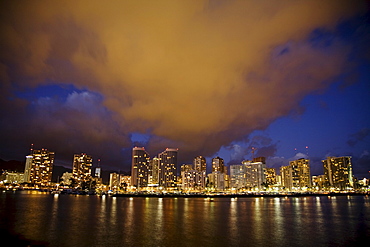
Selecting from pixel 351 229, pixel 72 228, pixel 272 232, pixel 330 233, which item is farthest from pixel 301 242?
pixel 72 228

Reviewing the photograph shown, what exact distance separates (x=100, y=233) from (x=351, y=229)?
40380mm

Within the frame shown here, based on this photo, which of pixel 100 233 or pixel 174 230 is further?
pixel 174 230

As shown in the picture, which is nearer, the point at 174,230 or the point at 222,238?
the point at 222,238

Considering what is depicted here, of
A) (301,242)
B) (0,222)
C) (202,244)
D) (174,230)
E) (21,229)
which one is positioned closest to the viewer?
(202,244)

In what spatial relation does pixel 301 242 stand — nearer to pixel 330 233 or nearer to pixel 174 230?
pixel 330 233

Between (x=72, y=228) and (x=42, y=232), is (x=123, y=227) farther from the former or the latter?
(x=42, y=232)

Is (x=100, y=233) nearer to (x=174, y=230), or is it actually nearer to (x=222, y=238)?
(x=174, y=230)

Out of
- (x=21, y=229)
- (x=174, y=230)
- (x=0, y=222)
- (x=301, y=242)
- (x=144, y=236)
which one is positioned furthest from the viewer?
(x=0, y=222)

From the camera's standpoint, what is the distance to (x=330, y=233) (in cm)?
3828

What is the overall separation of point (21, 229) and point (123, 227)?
1452cm

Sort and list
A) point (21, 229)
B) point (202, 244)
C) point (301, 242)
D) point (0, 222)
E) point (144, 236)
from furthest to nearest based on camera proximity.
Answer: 1. point (0, 222)
2. point (21, 229)
3. point (144, 236)
4. point (301, 242)
5. point (202, 244)

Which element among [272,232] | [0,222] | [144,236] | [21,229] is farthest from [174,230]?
[0,222]

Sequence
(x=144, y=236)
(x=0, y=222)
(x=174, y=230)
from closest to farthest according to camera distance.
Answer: (x=144, y=236), (x=174, y=230), (x=0, y=222)

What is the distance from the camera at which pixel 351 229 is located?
41938mm
